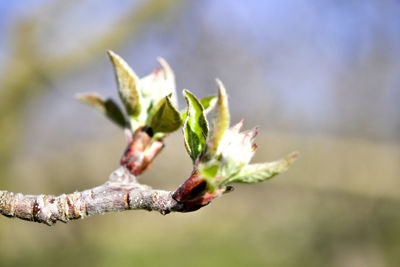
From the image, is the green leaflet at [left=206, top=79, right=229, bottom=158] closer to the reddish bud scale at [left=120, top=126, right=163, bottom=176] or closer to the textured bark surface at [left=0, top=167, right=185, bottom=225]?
the textured bark surface at [left=0, top=167, right=185, bottom=225]

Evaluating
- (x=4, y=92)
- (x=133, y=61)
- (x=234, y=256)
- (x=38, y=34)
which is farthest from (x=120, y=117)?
(x=234, y=256)

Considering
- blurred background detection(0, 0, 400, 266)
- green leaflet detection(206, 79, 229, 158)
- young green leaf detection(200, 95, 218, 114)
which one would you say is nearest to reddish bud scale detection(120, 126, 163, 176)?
young green leaf detection(200, 95, 218, 114)

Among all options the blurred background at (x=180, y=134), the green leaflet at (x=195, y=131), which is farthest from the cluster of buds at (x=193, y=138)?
the blurred background at (x=180, y=134)

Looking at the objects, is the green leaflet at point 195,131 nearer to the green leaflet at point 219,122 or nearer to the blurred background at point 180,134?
the green leaflet at point 219,122

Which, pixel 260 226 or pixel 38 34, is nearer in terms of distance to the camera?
pixel 38 34

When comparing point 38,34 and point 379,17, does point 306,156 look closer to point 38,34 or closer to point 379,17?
point 379,17

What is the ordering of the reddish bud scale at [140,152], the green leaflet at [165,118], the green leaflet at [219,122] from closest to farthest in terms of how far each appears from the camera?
the green leaflet at [219,122]
the green leaflet at [165,118]
the reddish bud scale at [140,152]
